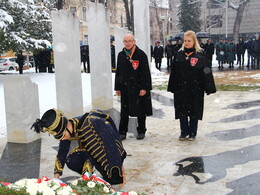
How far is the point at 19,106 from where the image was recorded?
6852 mm

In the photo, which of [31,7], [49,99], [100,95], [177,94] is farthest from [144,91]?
[31,7]

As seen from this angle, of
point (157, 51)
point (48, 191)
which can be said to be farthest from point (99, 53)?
point (157, 51)

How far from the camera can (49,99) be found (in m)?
11.2

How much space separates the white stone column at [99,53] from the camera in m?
9.81

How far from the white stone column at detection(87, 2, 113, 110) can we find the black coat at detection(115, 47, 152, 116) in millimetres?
3291

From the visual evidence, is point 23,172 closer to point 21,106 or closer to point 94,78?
point 21,106

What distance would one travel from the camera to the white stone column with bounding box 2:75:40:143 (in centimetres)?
680

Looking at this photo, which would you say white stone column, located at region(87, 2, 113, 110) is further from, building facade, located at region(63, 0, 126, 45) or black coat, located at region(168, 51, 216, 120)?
building facade, located at region(63, 0, 126, 45)

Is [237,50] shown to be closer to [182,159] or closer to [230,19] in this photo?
[182,159]

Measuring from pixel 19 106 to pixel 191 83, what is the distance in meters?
3.26

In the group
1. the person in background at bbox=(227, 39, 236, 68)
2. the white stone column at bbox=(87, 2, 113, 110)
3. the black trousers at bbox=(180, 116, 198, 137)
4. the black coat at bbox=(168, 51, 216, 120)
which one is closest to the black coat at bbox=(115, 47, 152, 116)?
the black coat at bbox=(168, 51, 216, 120)

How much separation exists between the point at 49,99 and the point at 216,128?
18.7 ft

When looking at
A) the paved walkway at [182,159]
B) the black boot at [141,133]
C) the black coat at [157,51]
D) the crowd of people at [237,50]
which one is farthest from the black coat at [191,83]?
the black coat at [157,51]

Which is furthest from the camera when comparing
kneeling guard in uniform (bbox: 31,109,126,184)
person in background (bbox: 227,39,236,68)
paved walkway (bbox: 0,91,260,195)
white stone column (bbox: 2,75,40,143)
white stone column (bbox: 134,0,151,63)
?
person in background (bbox: 227,39,236,68)
